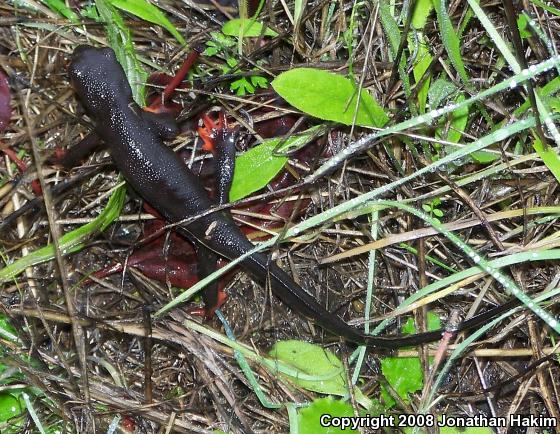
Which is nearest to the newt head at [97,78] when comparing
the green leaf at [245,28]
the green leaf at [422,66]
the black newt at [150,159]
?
the black newt at [150,159]

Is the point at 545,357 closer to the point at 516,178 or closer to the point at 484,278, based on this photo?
the point at 484,278

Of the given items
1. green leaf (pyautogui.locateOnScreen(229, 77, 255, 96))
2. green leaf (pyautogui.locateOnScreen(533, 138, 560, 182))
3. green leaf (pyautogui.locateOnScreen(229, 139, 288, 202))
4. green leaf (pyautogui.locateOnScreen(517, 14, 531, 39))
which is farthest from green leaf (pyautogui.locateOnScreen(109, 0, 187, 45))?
green leaf (pyautogui.locateOnScreen(533, 138, 560, 182))

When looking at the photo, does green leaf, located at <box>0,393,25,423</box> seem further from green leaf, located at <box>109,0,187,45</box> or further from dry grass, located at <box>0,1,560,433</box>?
green leaf, located at <box>109,0,187,45</box>

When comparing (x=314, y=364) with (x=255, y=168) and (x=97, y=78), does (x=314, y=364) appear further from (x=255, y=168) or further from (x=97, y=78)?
(x=97, y=78)

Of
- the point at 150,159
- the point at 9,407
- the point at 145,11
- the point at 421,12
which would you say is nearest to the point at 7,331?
the point at 9,407

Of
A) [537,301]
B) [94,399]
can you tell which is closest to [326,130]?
[537,301]

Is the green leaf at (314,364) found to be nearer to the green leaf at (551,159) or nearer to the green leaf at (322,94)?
the green leaf at (322,94)
